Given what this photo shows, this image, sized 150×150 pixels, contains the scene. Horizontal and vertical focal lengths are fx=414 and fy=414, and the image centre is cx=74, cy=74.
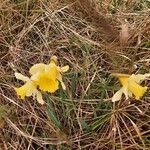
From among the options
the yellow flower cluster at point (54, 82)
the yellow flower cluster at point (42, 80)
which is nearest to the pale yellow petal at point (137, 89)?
the yellow flower cluster at point (54, 82)

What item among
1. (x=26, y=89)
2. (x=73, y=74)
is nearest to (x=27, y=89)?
(x=26, y=89)

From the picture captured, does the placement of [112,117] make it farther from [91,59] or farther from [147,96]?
[91,59]

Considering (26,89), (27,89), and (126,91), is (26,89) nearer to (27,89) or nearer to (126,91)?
(27,89)

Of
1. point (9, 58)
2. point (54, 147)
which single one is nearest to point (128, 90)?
point (54, 147)

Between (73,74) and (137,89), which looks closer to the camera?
(137,89)

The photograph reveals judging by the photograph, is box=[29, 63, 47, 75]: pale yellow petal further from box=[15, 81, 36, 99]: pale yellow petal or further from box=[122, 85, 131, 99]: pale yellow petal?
box=[122, 85, 131, 99]: pale yellow petal

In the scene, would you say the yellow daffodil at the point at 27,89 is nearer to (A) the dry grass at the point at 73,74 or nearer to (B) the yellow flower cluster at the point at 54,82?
(B) the yellow flower cluster at the point at 54,82

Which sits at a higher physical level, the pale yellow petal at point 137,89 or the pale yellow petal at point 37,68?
the pale yellow petal at point 37,68

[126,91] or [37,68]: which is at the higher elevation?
[37,68]

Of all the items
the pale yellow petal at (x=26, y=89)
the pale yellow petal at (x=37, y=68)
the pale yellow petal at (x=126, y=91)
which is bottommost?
the pale yellow petal at (x=126, y=91)
